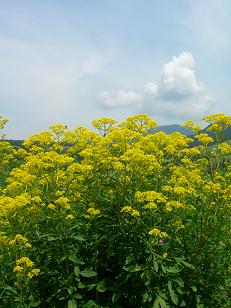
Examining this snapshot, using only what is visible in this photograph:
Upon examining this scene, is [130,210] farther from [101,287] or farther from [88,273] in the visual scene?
[101,287]

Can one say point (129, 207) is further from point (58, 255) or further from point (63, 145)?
point (63, 145)

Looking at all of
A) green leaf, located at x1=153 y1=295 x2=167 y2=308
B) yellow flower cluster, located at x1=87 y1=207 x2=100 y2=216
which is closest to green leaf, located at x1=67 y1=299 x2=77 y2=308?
green leaf, located at x1=153 y1=295 x2=167 y2=308

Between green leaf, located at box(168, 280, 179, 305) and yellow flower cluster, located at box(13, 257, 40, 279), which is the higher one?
yellow flower cluster, located at box(13, 257, 40, 279)

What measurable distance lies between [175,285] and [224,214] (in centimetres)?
185

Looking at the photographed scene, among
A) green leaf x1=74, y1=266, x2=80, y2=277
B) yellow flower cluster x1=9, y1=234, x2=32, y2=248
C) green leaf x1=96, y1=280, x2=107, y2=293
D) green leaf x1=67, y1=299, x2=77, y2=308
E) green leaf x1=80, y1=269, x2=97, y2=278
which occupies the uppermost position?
yellow flower cluster x1=9, y1=234, x2=32, y2=248

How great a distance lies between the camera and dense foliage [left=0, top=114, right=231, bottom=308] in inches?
281

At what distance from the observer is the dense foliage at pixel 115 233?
713 cm

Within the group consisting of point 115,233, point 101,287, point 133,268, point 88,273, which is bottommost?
point 101,287

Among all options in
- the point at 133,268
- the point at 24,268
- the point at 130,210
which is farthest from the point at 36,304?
the point at 130,210

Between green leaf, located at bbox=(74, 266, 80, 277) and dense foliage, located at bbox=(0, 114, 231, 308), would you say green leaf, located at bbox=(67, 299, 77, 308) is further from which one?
green leaf, located at bbox=(74, 266, 80, 277)

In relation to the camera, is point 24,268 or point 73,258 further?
point 73,258

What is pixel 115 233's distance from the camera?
7.75 meters

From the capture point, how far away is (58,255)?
7.29 m

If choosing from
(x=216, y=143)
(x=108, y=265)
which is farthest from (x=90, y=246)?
(x=216, y=143)
